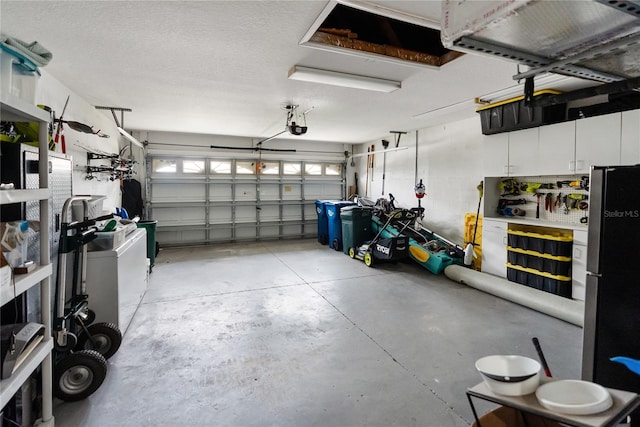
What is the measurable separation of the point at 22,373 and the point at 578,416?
82.0 inches

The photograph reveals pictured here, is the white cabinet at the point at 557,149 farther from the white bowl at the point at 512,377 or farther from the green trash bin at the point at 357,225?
the white bowl at the point at 512,377

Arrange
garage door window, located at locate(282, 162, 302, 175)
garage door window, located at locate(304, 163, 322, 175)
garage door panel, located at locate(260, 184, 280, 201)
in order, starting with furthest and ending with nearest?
garage door window, located at locate(304, 163, 322, 175)
garage door window, located at locate(282, 162, 302, 175)
garage door panel, located at locate(260, 184, 280, 201)

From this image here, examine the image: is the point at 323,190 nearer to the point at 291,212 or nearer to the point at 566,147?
the point at 291,212

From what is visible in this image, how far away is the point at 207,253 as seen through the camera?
264 inches

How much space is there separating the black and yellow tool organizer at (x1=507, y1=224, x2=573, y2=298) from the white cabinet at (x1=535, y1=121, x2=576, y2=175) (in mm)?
793

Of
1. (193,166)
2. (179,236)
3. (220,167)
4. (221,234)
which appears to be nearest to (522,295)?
(221,234)

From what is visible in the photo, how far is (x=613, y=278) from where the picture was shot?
1770mm

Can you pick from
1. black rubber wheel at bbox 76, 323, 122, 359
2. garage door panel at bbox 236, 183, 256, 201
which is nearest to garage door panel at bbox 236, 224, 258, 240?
garage door panel at bbox 236, 183, 256, 201

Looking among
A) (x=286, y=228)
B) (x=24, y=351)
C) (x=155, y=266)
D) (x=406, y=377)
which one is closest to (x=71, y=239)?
(x=24, y=351)

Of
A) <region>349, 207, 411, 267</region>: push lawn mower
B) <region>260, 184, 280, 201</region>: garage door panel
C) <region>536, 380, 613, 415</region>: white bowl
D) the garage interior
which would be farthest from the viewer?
<region>260, 184, 280, 201</region>: garage door panel

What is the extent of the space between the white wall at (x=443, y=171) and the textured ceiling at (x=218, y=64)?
51 centimetres

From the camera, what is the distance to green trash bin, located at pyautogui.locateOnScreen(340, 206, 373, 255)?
6.09 m

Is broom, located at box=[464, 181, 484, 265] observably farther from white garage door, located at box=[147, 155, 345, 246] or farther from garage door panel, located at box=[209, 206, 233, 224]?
garage door panel, located at box=[209, 206, 233, 224]

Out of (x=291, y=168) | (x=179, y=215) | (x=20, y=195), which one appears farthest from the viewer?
(x=291, y=168)
